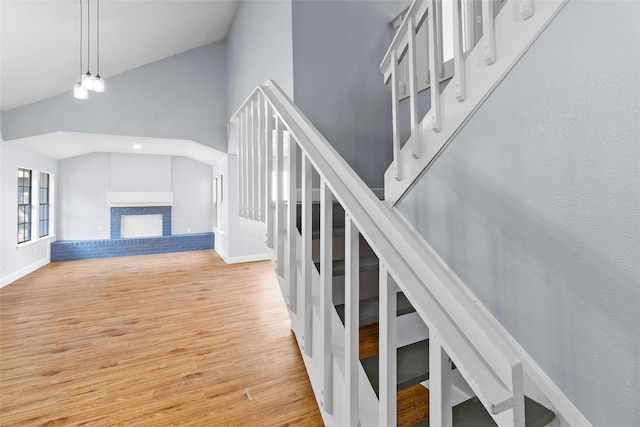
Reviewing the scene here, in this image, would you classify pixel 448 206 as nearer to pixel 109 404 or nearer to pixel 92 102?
pixel 109 404

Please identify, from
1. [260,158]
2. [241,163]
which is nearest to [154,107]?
[241,163]

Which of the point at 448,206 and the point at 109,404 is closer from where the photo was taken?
the point at 448,206

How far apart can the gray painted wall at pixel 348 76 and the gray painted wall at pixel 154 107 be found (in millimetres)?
3568

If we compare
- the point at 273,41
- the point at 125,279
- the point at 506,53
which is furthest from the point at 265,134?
the point at 125,279

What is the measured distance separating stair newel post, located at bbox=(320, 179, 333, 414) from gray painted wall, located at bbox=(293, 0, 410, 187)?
4.86 feet

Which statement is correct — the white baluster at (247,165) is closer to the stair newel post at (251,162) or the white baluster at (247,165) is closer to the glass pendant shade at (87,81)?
the stair newel post at (251,162)

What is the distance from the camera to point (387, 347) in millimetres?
773

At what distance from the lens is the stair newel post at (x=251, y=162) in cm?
190

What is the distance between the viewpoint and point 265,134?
1692 mm

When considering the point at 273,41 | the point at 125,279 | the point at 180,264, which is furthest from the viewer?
the point at 180,264

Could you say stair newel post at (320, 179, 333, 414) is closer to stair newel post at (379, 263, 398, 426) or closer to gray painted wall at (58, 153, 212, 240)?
stair newel post at (379, 263, 398, 426)

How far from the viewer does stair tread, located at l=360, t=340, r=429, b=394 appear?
1.06m

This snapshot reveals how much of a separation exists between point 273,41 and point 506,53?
2.13 metres

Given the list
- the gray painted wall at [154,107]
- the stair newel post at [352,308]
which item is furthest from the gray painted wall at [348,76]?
the gray painted wall at [154,107]
